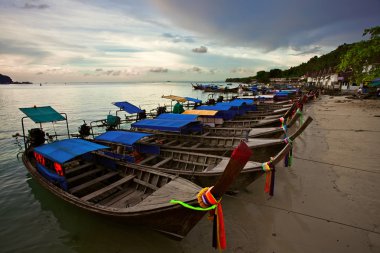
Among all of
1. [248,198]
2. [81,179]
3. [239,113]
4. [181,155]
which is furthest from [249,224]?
[239,113]

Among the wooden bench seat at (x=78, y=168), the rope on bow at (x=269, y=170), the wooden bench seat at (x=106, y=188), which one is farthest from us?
the wooden bench seat at (x=78, y=168)

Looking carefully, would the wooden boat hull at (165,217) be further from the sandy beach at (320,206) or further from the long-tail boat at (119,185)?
the sandy beach at (320,206)

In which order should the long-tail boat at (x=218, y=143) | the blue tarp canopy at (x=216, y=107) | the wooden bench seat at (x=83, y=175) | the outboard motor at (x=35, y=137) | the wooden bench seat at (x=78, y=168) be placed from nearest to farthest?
the wooden bench seat at (x=83, y=175), the wooden bench seat at (x=78, y=168), the long-tail boat at (x=218, y=143), the outboard motor at (x=35, y=137), the blue tarp canopy at (x=216, y=107)

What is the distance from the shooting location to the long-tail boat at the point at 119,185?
16.4ft

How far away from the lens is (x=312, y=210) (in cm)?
759

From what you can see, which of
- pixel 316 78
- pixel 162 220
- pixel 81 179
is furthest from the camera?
pixel 316 78

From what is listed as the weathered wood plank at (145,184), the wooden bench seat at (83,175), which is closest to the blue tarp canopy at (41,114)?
the wooden bench seat at (83,175)

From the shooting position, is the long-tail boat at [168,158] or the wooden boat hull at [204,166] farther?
the long-tail boat at [168,158]

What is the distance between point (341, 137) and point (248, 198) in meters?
12.7

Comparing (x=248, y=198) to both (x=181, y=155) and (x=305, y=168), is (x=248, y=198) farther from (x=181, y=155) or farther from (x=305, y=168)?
(x=305, y=168)

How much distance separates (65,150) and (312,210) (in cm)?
988

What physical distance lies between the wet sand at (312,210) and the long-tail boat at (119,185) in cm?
182

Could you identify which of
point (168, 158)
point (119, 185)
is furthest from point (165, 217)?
point (168, 158)

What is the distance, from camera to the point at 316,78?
269ft
